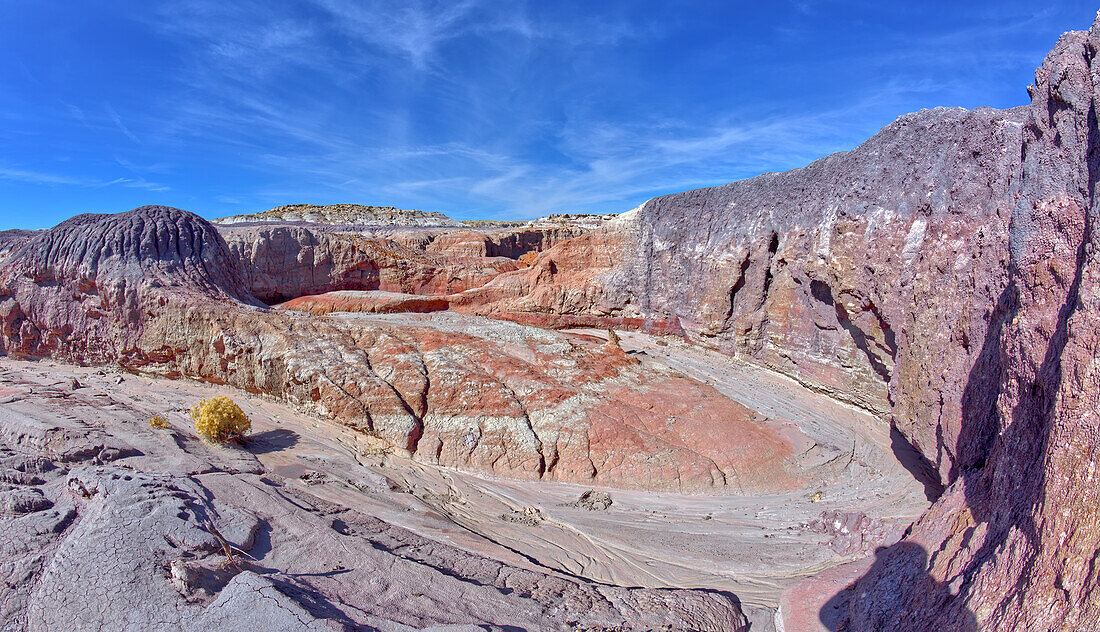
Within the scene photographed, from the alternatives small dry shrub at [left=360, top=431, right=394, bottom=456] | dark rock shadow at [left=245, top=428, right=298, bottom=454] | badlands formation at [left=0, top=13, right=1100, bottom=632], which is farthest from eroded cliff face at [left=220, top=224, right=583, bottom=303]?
dark rock shadow at [left=245, top=428, right=298, bottom=454]

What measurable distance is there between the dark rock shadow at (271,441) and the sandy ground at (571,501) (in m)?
0.02

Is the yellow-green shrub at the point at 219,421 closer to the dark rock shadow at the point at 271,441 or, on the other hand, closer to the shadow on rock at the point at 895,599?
the dark rock shadow at the point at 271,441

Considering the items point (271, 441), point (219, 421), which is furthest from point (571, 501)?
point (219, 421)

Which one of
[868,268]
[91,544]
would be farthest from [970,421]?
[91,544]

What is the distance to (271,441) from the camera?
287 inches

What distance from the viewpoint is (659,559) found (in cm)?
607

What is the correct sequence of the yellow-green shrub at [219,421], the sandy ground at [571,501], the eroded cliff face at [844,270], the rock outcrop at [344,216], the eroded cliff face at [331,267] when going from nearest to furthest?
the sandy ground at [571,501], the eroded cliff face at [844,270], the yellow-green shrub at [219,421], the eroded cliff face at [331,267], the rock outcrop at [344,216]

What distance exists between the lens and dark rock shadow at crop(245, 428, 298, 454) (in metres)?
7.00

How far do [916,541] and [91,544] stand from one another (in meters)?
6.56

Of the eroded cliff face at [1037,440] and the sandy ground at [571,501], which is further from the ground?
the eroded cliff face at [1037,440]

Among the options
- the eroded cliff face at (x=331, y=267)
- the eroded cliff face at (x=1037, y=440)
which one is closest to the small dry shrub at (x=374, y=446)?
the eroded cliff face at (x=1037, y=440)

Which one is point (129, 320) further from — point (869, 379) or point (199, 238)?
point (869, 379)

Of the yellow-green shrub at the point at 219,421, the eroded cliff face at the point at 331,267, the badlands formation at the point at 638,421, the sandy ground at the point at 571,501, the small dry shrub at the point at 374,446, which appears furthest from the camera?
the eroded cliff face at the point at 331,267

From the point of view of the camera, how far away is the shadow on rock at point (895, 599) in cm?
387
